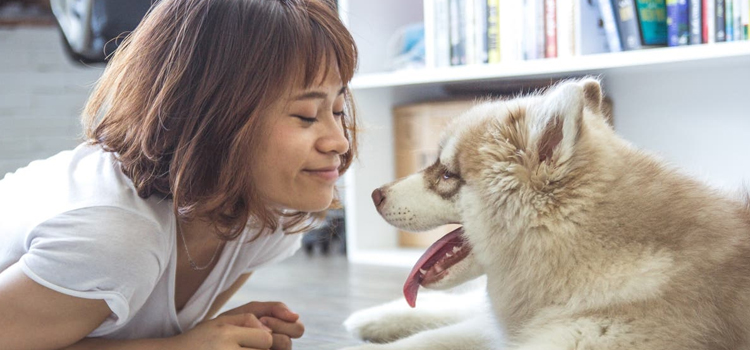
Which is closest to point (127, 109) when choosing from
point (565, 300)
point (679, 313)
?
point (565, 300)

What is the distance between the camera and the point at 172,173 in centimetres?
126

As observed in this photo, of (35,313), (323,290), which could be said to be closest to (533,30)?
(323,290)

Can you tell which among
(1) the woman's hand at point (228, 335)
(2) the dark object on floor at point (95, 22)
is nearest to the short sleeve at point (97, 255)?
(1) the woman's hand at point (228, 335)

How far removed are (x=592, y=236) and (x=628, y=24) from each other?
142 cm

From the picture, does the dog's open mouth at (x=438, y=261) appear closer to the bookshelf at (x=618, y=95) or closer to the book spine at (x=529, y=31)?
the bookshelf at (x=618, y=95)

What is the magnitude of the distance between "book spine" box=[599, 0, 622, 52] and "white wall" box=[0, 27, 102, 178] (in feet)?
7.95

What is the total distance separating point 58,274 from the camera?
45.6 inches

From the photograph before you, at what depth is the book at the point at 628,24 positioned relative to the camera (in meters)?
2.32

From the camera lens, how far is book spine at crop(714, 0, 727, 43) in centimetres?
217

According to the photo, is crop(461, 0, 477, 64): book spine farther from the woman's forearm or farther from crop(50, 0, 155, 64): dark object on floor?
the woman's forearm

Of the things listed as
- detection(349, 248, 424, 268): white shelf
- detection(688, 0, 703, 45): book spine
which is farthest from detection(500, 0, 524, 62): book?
detection(349, 248, 424, 268): white shelf

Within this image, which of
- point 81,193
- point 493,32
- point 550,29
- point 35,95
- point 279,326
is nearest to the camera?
point 81,193

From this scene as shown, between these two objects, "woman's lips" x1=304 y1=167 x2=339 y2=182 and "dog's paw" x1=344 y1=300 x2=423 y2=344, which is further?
"dog's paw" x1=344 y1=300 x2=423 y2=344

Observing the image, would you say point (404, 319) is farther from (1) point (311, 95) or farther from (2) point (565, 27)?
(2) point (565, 27)
